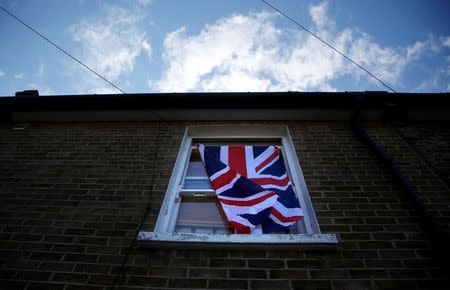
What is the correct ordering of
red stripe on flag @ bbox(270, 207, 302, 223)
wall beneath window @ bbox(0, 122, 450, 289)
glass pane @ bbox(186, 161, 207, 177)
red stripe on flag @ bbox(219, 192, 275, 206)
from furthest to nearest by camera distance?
glass pane @ bbox(186, 161, 207, 177), red stripe on flag @ bbox(219, 192, 275, 206), red stripe on flag @ bbox(270, 207, 302, 223), wall beneath window @ bbox(0, 122, 450, 289)

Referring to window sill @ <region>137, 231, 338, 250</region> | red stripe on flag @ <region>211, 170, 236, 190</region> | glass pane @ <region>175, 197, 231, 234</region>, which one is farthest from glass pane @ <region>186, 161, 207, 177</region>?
window sill @ <region>137, 231, 338, 250</region>

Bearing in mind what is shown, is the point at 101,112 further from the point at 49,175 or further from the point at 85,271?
the point at 85,271

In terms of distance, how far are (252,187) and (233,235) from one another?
85 cm

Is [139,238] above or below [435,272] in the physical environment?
above

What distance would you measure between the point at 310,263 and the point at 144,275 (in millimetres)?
1436

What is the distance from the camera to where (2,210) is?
312 centimetres

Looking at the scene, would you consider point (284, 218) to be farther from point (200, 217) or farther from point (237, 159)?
point (237, 159)

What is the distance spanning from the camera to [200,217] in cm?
317

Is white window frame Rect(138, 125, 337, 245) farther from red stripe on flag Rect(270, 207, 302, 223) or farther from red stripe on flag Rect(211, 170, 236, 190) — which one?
red stripe on flag Rect(211, 170, 236, 190)

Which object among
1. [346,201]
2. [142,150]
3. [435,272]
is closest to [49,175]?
[142,150]

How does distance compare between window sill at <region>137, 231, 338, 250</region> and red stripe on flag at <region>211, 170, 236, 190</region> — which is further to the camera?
red stripe on flag at <region>211, 170, 236, 190</region>

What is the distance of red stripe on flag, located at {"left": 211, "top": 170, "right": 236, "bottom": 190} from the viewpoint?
3.44 metres

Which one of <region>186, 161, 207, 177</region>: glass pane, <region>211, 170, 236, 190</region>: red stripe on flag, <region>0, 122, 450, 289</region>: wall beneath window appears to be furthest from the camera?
<region>186, 161, 207, 177</region>: glass pane

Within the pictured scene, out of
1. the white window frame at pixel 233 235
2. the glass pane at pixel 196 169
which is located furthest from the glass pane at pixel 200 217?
the glass pane at pixel 196 169
